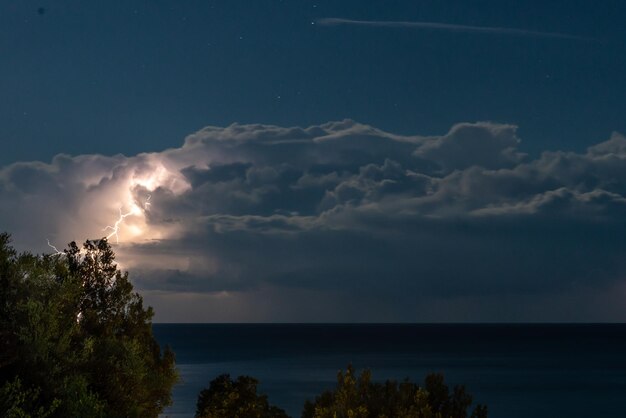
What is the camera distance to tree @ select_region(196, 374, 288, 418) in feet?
129

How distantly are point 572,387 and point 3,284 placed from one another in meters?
178

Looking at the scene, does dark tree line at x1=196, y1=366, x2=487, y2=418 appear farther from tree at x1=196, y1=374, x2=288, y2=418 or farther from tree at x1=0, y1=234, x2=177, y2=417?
tree at x1=196, y1=374, x2=288, y2=418

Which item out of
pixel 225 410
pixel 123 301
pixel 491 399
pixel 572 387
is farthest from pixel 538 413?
pixel 123 301

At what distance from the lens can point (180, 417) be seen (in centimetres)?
11825

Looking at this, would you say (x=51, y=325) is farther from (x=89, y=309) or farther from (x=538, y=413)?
(x=538, y=413)

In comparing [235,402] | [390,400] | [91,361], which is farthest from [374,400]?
[235,402]

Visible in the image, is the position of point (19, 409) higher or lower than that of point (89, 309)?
lower

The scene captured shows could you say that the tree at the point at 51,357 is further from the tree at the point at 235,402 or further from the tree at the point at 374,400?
the tree at the point at 235,402

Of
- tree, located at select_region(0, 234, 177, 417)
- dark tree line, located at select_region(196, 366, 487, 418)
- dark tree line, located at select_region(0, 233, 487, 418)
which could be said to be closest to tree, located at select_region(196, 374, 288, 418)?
dark tree line, located at select_region(0, 233, 487, 418)

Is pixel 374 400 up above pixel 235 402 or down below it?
above

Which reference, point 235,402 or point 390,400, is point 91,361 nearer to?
point 390,400

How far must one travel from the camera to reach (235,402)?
131ft

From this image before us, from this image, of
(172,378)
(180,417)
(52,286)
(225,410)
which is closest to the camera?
(52,286)

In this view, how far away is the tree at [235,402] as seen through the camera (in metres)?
39.4
